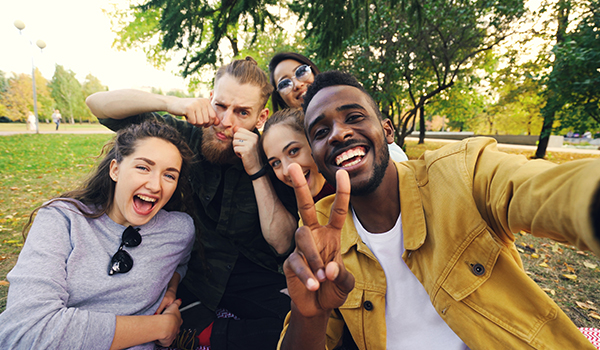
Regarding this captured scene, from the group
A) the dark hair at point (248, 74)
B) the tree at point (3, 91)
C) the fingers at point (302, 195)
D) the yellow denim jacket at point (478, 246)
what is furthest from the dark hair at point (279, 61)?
the tree at point (3, 91)

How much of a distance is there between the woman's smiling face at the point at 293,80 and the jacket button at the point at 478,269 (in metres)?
2.86

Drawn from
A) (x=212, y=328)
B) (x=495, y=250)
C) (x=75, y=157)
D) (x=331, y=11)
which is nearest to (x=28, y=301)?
(x=212, y=328)

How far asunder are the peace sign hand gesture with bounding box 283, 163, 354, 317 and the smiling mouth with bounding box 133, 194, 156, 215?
1.28 metres

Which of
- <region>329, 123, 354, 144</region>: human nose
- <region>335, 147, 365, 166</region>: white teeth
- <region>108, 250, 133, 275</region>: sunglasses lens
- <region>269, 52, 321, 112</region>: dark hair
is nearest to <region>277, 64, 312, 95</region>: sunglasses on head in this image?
<region>269, 52, 321, 112</region>: dark hair

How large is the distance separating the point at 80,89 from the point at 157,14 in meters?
47.5

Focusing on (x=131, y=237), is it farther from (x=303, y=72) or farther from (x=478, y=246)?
(x=303, y=72)

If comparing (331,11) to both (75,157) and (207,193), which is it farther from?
(75,157)

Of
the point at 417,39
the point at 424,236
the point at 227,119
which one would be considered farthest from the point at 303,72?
the point at 417,39

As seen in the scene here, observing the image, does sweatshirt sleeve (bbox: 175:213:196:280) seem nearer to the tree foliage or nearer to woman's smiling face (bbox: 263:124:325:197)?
woman's smiling face (bbox: 263:124:325:197)

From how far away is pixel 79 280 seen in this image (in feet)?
5.65

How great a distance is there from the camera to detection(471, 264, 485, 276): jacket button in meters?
1.47

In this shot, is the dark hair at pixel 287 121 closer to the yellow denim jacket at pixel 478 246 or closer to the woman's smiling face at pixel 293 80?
the yellow denim jacket at pixel 478 246

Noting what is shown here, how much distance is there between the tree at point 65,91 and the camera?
44.2 m

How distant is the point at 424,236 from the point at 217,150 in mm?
1974
